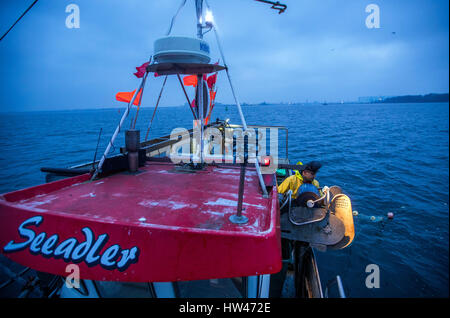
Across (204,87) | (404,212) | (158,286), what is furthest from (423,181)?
(158,286)

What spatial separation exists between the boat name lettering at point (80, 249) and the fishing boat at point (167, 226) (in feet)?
0.04

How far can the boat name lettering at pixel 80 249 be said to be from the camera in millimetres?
2604

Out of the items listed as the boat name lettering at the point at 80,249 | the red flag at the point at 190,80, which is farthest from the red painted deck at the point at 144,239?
the red flag at the point at 190,80

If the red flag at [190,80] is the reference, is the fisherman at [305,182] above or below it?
below

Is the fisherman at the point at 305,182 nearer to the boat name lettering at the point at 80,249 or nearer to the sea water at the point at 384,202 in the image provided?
the boat name lettering at the point at 80,249

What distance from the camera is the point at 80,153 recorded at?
25.8 m

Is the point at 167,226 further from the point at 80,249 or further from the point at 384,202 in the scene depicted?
the point at 384,202

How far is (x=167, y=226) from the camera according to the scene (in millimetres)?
2711

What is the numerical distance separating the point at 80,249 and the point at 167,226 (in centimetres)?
110

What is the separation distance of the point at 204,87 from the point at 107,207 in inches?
181

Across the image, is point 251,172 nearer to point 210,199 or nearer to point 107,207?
point 210,199

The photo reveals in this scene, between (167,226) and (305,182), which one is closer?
(167,226)

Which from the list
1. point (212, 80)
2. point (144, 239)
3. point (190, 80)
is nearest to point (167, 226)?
point (144, 239)

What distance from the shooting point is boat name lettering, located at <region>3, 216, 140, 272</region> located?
2604 millimetres
